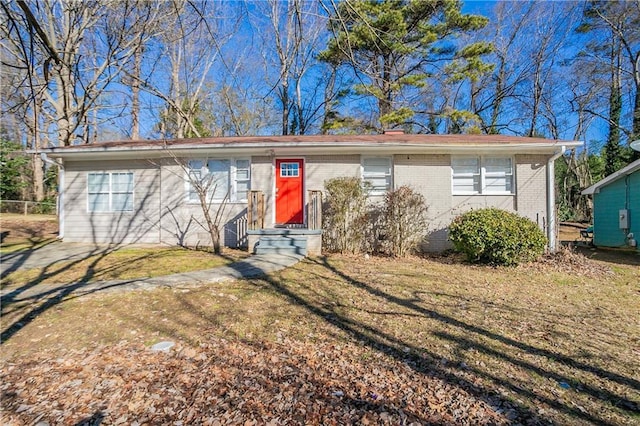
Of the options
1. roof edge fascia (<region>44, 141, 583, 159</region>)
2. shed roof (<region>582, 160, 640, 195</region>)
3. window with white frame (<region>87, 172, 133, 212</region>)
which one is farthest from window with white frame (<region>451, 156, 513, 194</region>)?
window with white frame (<region>87, 172, 133, 212</region>)

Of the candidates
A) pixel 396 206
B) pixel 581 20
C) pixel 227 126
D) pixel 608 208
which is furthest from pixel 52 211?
pixel 581 20

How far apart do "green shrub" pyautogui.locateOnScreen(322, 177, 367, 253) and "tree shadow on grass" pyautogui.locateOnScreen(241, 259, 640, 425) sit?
3610mm

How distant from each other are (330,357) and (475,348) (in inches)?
58.8

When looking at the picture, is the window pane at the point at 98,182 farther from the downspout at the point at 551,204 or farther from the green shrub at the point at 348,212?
the downspout at the point at 551,204

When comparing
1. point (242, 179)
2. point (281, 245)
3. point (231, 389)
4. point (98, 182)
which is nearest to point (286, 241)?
point (281, 245)

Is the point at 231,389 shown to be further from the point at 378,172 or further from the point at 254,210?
the point at 378,172

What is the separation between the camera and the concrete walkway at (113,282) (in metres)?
4.82

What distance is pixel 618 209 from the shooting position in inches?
419

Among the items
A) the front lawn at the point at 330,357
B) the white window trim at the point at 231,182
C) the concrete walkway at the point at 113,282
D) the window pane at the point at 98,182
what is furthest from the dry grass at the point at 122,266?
the window pane at the point at 98,182

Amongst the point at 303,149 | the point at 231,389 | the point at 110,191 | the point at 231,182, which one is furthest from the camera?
the point at 110,191

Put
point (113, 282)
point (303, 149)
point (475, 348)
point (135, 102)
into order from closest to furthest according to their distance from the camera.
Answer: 1. point (475, 348)
2. point (113, 282)
3. point (303, 149)
4. point (135, 102)

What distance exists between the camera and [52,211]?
1891cm

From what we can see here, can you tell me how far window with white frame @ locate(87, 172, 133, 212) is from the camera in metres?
9.58

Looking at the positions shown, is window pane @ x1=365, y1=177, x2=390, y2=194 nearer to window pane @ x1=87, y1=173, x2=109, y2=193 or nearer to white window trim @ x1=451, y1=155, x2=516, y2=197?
white window trim @ x1=451, y1=155, x2=516, y2=197
